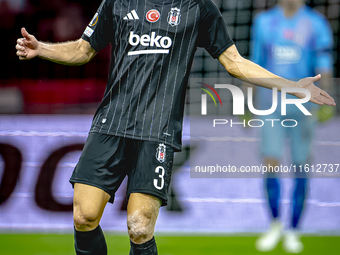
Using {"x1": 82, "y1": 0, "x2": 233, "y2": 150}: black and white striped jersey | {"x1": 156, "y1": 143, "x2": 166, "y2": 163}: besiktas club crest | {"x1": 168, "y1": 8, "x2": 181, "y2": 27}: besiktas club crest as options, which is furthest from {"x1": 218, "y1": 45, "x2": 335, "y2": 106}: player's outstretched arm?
{"x1": 156, "y1": 143, "x2": 166, "y2": 163}: besiktas club crest

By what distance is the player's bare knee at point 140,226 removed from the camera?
1.76 meters

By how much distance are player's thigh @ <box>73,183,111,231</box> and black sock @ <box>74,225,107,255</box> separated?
0.04 meters

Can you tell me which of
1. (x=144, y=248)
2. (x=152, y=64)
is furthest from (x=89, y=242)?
(x=152, y=64)

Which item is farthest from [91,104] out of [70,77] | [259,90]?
[259,90]

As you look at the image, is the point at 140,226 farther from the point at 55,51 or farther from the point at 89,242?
the point at 55,51

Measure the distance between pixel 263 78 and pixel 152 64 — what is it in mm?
586

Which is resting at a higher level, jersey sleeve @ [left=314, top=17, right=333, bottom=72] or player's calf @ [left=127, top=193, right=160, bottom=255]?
jersey sleeve @ [left=314, top=17, right=333, bottom=72]

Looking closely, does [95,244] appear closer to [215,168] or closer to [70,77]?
[215,168]

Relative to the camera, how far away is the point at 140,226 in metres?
1.77

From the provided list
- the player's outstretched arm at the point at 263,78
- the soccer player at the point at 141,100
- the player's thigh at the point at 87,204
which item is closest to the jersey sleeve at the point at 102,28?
the soccer player at the point at 141,100

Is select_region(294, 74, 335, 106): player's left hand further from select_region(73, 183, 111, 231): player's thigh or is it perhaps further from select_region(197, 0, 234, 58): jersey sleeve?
select_region(73, 183, 111, 231): player's thigh

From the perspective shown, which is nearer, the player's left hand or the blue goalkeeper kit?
the player's left hand

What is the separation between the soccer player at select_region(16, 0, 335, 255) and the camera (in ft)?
5.92

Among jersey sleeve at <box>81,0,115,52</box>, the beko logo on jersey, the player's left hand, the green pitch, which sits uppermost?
jersey sleeve at <box>81,0,115,52</box>
